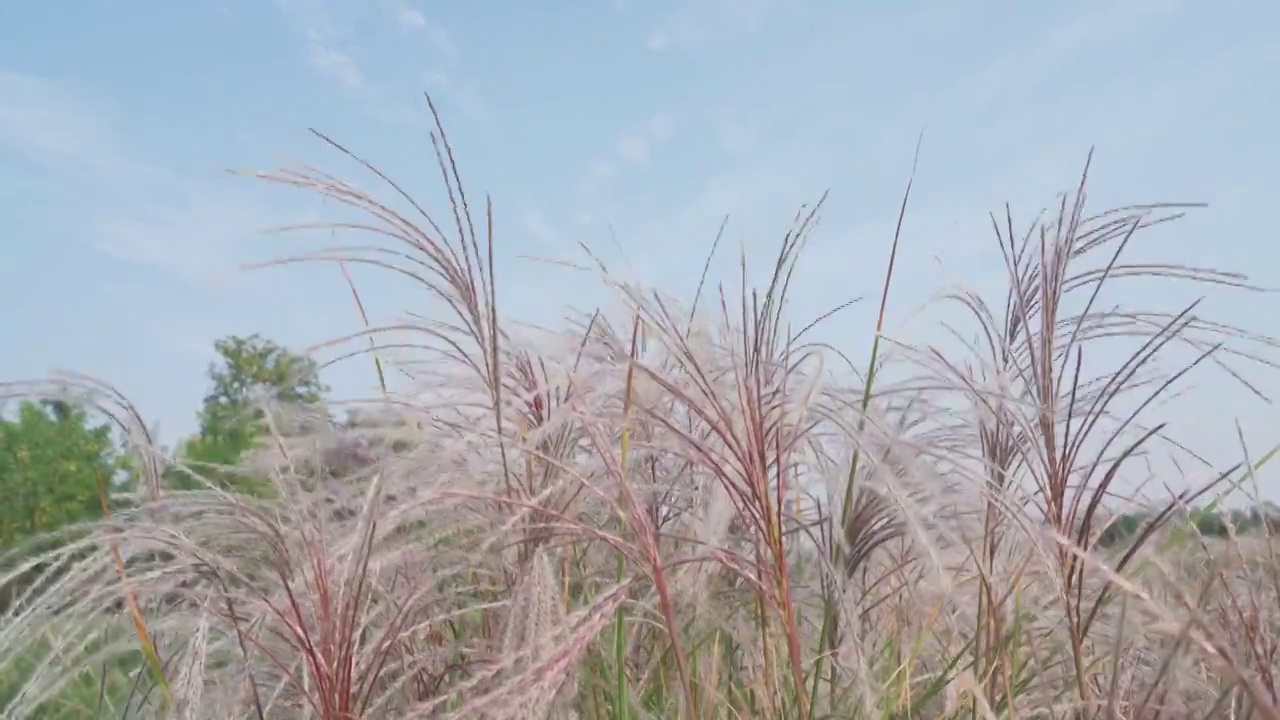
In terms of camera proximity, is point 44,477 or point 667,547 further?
point 44,477

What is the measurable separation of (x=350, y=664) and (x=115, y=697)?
322cm

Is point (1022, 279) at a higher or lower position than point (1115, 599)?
higher

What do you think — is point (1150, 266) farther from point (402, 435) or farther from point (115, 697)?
point (115, 697)

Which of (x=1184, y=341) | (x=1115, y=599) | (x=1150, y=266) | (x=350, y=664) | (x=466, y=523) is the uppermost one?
(x=1150, y=266)

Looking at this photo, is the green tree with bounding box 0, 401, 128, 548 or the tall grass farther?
the green tree with bounding box 0, 401, 128, 548

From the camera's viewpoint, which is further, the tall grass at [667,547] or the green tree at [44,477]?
the green tree at [44,477]

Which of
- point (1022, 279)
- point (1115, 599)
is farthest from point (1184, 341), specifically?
point (1115, 599)

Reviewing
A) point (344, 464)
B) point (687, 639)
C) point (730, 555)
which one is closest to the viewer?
point (730, 555)

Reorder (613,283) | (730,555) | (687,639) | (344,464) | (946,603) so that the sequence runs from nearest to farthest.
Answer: (730,555) < (613,283) < (687,639) < (946,603) < (344,464)

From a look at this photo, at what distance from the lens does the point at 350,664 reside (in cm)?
167

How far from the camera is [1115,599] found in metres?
2.28

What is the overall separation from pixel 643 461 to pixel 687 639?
373mm

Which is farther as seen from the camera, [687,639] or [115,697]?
[115,697]

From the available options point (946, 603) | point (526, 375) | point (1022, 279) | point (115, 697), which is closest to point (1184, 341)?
point (1022, 279)
